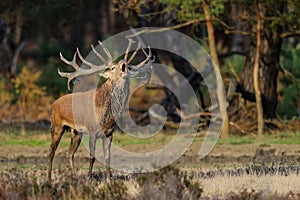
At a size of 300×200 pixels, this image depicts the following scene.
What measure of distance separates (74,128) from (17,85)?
1510 cm

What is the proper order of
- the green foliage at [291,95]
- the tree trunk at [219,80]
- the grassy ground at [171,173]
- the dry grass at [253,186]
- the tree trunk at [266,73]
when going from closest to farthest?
the grassy ground at [171,173] < the dry grass at [253,186] < the tree trunk at [219,80] < the tree trunk at [266,73] < the green foliage at [291,95]

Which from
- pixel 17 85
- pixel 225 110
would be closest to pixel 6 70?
pixel 17 85

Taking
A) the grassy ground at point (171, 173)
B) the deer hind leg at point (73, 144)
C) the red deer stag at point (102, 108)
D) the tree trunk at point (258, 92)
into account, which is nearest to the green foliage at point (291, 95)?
the tree trunk at point (258, 92)

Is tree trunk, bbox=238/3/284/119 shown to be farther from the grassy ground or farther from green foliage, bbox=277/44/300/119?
the grassy ground

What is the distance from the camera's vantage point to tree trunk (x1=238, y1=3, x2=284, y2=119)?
22.6 m

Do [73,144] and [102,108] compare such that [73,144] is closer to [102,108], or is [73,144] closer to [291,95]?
[102,108]

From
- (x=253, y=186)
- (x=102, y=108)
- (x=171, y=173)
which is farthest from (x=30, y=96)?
(x=171, y=173)

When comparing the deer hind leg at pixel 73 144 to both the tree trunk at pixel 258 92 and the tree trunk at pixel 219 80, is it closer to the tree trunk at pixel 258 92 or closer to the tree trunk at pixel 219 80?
the tree trunk at pixel 219 80

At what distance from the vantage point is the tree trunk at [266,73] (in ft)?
74.2

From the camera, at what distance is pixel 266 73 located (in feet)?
75.0

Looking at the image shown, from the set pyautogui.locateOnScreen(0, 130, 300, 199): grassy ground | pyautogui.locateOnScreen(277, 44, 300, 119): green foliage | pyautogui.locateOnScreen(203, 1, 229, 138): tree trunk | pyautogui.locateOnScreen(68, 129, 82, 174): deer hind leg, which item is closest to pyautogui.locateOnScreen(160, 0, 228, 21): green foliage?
pyautogui.locateOnScreen(203, 1, 229, 138): tree trunk

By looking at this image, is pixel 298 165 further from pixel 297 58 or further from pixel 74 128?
pixel 297 58

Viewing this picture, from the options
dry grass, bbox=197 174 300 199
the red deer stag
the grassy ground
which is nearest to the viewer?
the grassy ground

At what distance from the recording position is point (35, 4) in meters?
24.8
